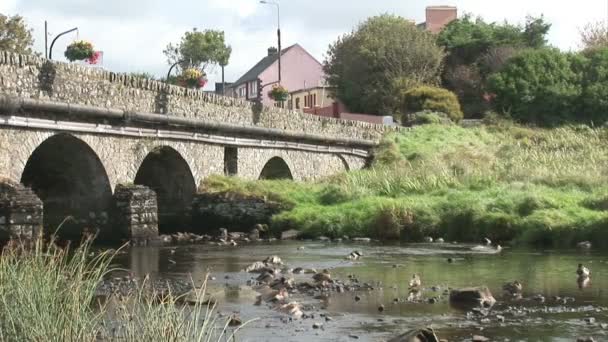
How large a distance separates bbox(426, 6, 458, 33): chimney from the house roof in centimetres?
1180

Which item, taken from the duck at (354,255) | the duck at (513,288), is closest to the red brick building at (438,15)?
the duck at (354,255)

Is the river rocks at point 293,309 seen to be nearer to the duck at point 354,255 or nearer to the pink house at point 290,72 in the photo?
the duck at point 354,255

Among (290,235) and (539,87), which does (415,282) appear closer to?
(290,235)

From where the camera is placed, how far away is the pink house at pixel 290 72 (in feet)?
286

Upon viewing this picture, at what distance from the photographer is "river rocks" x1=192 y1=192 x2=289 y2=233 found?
33.9 metres

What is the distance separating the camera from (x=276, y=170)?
→ 4247 centimetres

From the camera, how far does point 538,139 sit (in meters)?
52.5

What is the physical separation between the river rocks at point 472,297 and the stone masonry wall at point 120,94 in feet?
39.0

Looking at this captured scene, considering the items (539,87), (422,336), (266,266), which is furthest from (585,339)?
(539,87)

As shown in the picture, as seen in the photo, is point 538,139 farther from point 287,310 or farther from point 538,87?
point 287,310

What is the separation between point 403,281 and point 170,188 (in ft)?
53.0

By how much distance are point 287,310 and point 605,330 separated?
4.56m

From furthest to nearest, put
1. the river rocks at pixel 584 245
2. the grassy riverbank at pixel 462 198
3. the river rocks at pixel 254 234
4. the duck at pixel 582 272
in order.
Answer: the river rocks at pixel 254 234 → the grassy riverbank at pixel 462 198 → the river rocks at pixel 584 245 → the duck at pixel 582 272

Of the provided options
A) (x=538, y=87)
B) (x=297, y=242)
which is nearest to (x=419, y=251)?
(x=297, y=242)
